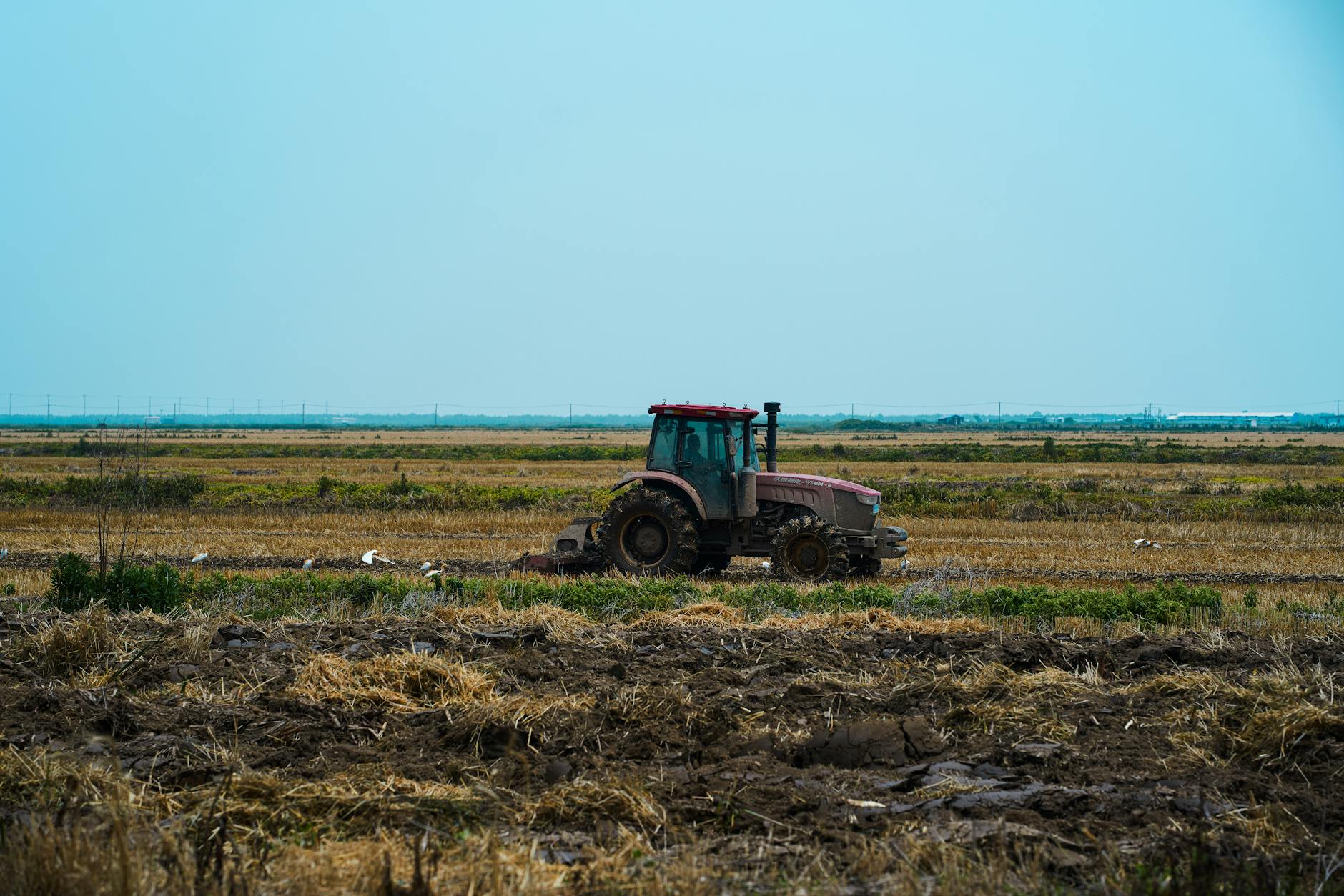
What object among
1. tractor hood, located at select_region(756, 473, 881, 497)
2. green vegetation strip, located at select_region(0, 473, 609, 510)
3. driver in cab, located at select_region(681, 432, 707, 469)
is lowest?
green vegetation strip, located at select_region(0, 473, 609, 510)

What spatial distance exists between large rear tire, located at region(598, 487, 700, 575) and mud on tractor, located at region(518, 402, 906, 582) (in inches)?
0.5

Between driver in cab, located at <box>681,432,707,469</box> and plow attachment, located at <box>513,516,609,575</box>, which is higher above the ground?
driver in cab, located at <box>681,432,707,469</box>

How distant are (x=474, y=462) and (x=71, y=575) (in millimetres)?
42801

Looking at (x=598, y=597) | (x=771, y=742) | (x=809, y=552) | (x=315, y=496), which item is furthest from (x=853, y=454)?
(x=771, y=742)

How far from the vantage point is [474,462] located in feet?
181

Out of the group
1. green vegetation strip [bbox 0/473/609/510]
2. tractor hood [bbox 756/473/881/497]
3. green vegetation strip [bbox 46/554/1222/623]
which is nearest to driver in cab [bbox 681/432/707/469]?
tractor hood [bbox 756/473/881/497]

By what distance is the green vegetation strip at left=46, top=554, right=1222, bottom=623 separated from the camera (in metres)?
12.3

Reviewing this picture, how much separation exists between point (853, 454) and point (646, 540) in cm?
4926

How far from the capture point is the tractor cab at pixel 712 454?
→ 49.3 ft

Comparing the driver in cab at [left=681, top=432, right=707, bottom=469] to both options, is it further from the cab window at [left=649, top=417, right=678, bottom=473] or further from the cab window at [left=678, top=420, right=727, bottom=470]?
the cab window at [left=649, top=417, right=678, bottom=473]

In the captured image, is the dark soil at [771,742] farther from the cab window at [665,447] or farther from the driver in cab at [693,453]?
the cab window at [665,447]

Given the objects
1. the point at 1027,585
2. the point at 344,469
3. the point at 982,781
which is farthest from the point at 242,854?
the point at 344,469

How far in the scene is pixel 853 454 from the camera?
63281mm

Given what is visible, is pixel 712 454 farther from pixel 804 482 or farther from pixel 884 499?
pixel 884 499
